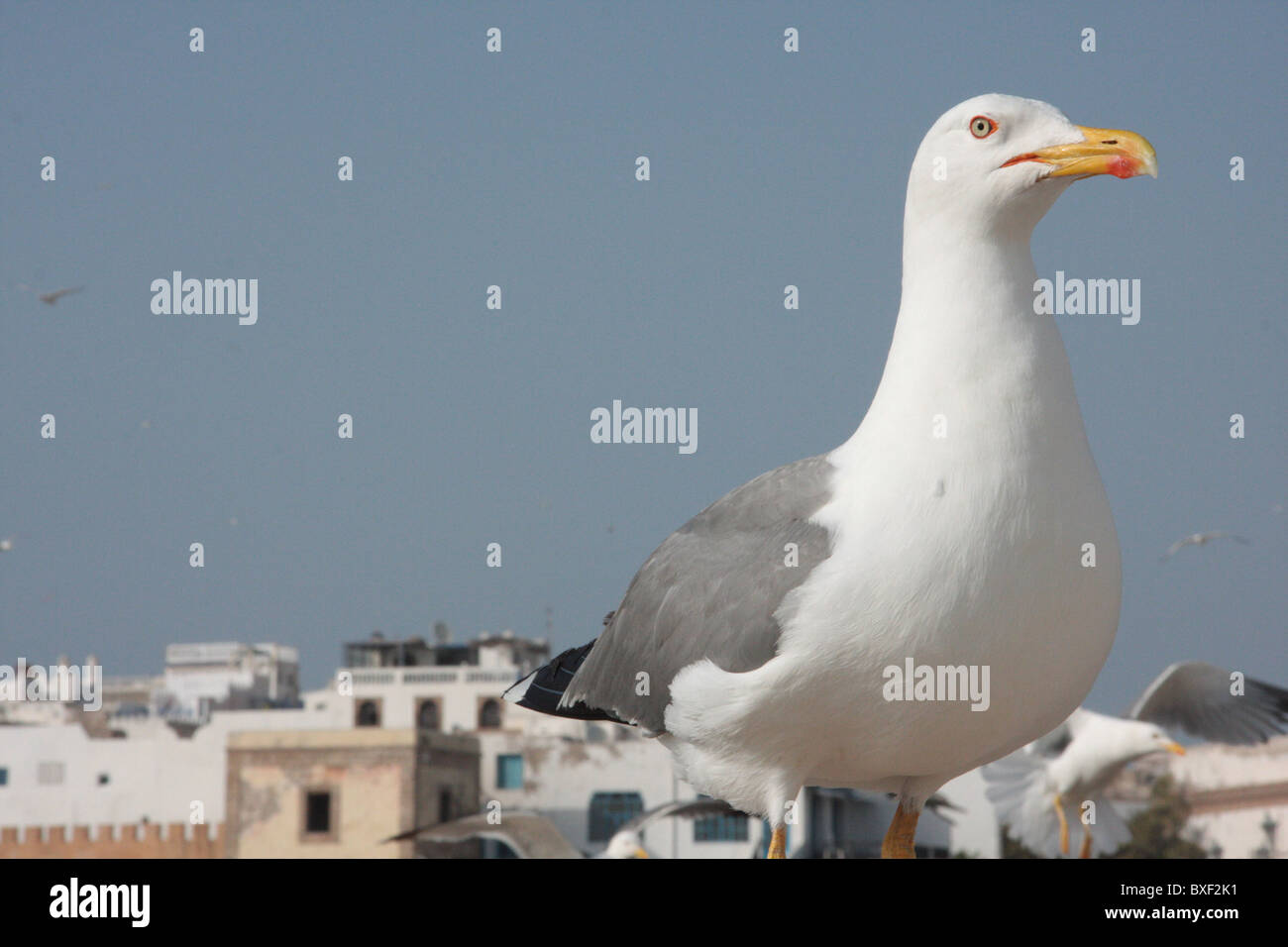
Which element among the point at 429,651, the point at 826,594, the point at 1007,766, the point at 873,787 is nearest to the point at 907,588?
the point at 826,594

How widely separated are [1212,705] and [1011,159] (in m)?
3.81

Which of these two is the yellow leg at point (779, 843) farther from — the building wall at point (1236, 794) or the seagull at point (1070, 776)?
the building wall at point (1236, 794)

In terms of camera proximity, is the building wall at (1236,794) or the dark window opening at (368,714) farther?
the dark window opening at (368,714)

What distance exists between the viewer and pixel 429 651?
189 feet

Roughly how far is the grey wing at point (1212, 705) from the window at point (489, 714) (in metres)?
45.6

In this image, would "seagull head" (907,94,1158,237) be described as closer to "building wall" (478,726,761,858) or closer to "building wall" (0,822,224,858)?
"building wall" (478,726,761,858)

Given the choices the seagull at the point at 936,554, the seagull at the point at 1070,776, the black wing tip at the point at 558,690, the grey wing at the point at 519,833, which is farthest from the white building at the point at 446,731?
the seagull at the point at 936,554

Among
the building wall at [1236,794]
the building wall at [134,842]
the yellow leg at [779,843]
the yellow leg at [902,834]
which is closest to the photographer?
the yellow leg at [779,843]

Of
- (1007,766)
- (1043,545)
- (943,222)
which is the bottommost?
(1007,766)

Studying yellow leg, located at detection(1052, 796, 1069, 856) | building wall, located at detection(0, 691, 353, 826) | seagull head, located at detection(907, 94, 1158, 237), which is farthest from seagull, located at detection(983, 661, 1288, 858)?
building wall, located at detection(0, 691, 353, 826)

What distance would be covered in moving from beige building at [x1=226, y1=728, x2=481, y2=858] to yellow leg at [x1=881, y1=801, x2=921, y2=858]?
38.2 m

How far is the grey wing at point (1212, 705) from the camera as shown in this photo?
18.4ft
